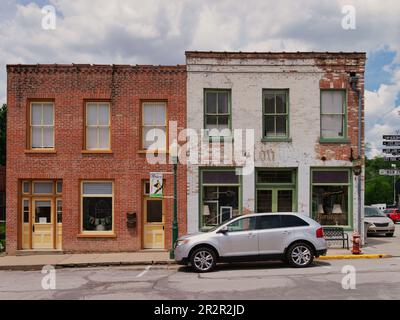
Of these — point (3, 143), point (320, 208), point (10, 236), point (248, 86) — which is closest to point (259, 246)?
point (320, 208)

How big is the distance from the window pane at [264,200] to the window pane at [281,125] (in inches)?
92.2

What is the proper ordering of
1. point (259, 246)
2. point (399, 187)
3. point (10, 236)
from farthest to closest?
point (399, 187) → point (10, 236) → point (259, 246)

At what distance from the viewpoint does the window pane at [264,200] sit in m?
18.3

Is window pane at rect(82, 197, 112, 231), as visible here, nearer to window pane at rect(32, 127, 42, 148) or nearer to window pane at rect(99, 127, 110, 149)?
window pane at rect(99, 127, 110, 149)

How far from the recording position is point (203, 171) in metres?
18.3

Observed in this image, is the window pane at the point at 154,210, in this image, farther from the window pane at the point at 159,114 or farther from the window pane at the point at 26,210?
the window pane at the point at 26,210

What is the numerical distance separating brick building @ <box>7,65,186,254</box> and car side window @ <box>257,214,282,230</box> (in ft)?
15.9

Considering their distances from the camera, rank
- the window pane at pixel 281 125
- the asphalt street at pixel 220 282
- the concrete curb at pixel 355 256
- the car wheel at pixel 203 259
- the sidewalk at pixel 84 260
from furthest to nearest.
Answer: the window pane at pixel 281 125 < the concrete curb at pixel 355 256 < the sidewalk at pixel 84 260 < the car wheel at pixel 203 259 < the asphalt street at pixel 220 282

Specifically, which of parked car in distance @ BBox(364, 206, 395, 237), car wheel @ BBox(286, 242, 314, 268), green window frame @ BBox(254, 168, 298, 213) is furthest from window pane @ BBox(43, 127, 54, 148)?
parked car in distance @ BBox(364, 206, 395, 237)

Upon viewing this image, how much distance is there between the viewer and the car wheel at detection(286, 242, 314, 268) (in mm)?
13641

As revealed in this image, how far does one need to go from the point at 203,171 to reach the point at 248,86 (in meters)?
3.74

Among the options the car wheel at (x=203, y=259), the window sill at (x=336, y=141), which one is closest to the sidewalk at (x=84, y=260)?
the car wheel at (x=203, y=259)

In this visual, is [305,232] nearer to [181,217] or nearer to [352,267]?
[352,267]
